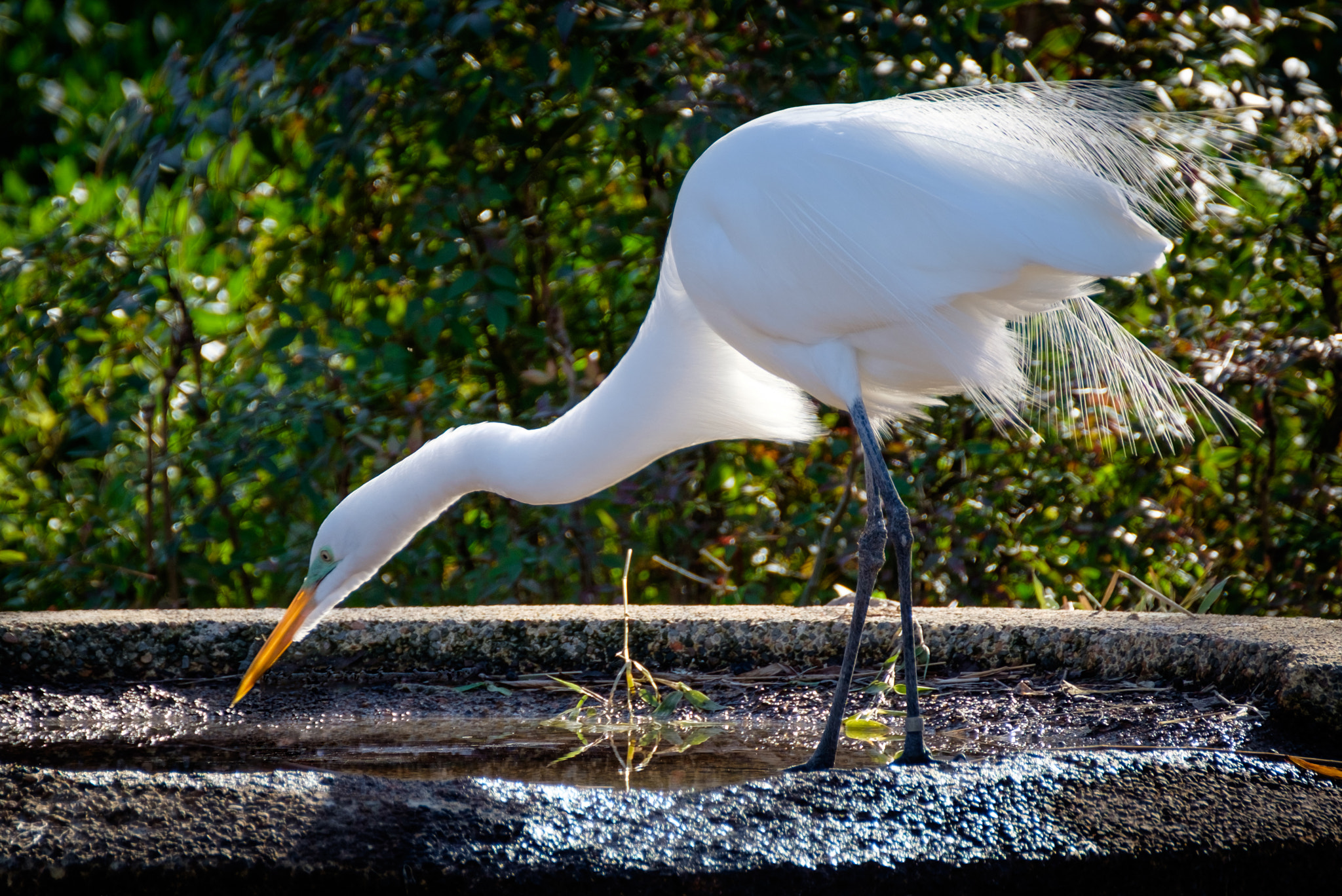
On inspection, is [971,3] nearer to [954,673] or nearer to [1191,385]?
[1191,385]

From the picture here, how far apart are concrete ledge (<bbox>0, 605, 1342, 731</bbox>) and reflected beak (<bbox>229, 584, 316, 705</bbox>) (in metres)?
0.09

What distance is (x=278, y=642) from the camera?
2291 millimetres

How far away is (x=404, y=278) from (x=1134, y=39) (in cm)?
241

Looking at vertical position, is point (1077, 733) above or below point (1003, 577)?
above

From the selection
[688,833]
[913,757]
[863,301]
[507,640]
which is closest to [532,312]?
[507,640]

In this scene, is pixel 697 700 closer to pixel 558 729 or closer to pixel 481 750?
pixel 558 729

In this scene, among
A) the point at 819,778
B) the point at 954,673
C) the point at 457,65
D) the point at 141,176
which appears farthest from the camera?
the point at 457,65

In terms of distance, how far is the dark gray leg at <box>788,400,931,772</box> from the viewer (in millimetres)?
1781

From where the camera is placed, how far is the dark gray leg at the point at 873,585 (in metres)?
1.78

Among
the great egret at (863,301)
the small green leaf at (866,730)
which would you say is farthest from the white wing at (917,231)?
the small green leaf at (866,730)

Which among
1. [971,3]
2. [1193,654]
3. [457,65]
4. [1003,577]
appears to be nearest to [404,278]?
[457,65]

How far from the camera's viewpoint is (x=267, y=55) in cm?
319

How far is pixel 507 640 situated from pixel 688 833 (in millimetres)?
1362

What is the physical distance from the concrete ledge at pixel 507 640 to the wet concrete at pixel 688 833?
1034 millimetres
